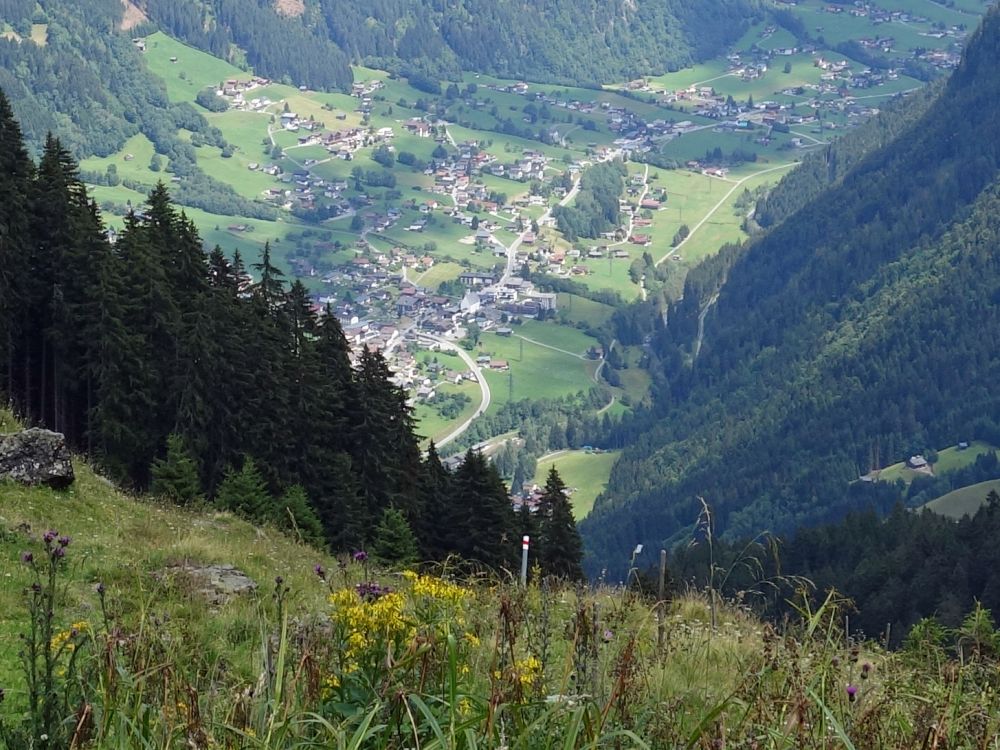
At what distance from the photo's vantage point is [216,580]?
14125 millimetres

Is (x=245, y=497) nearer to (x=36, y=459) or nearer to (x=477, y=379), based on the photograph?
(x=36, y=459)

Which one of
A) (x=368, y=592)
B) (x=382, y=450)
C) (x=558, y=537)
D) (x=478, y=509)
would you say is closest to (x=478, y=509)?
(x=478, y=509)

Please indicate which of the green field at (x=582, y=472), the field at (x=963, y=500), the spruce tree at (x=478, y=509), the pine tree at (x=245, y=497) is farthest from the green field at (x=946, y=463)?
the pine tree at (x=245, y=497)

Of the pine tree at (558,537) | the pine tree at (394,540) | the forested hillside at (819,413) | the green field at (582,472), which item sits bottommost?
the green field at (582,472)

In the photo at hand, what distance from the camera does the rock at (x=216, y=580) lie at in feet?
42.9

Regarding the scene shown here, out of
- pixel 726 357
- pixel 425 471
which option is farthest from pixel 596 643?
pixel 726 357

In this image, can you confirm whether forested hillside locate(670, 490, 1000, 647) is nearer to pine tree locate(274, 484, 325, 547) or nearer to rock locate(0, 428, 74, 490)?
pine tree locate(274, 484, 325, 547)

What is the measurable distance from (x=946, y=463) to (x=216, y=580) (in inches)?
5609

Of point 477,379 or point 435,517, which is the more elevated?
point 435,517

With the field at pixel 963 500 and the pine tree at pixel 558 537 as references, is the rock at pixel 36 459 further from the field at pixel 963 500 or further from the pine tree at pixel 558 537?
the field at pixel 963 500

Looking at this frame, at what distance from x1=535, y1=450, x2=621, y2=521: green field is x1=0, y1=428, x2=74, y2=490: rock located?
406ft

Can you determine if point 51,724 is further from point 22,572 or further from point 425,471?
point 425,471

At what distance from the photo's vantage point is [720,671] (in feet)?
33.4

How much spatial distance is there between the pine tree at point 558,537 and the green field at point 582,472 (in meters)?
97.8
